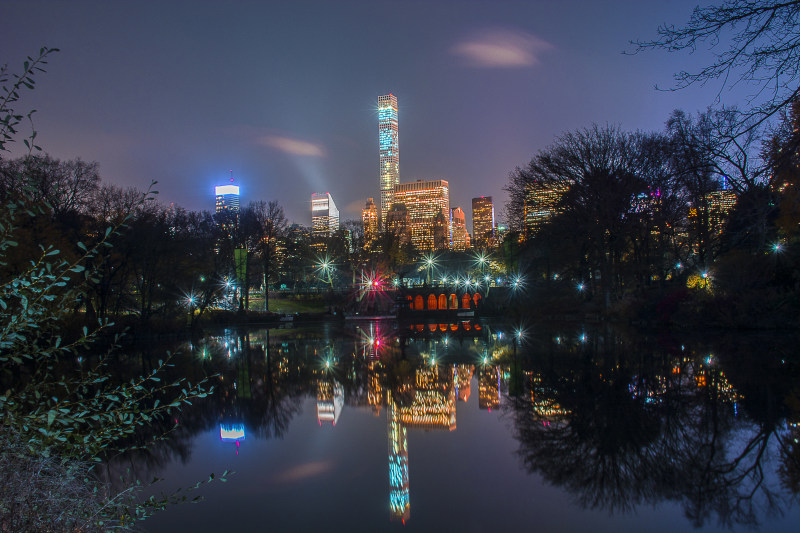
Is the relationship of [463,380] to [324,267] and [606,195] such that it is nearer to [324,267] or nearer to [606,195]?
[606,195]

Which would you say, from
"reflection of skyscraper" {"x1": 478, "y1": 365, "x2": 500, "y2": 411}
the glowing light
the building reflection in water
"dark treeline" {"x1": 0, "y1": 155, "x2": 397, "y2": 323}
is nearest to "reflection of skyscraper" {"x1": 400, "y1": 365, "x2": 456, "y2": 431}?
the building reflection in water

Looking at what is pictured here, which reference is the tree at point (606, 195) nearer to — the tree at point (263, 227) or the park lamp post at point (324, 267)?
the tree at point (263, 227)

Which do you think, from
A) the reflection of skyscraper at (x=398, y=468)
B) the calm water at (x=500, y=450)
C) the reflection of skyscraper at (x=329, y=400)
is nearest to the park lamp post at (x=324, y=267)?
the calm water at (x=500, y=450)

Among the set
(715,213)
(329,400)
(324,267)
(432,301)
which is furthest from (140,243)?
(324,267)

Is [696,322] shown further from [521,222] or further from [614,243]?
[521,222]

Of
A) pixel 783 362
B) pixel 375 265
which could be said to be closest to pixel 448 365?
pixel 783 362

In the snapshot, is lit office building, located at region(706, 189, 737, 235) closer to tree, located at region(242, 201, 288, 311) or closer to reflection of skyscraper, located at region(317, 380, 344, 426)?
reflection of skyscraper, located at region(317, 380, 344, 426)
